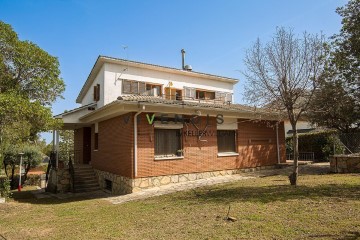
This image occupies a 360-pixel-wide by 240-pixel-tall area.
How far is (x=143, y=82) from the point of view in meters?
19.7

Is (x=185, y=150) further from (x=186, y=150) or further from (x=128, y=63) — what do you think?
(x=128, y=63)

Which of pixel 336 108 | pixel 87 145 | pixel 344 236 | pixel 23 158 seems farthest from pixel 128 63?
pixel 344 236

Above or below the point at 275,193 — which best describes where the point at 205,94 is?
above

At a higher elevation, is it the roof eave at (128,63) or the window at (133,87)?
the roof eave at (128,63)

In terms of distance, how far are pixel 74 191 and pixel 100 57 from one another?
8.76 m

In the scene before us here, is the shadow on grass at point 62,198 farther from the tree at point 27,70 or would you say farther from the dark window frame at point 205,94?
the dark window frame at point 205,94

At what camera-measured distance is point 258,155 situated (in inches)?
668

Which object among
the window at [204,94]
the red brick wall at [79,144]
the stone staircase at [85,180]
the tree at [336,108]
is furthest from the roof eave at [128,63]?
the tree at [336,108]

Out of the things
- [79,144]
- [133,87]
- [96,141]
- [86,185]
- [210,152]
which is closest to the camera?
[210,152]

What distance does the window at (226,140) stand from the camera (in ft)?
50.8

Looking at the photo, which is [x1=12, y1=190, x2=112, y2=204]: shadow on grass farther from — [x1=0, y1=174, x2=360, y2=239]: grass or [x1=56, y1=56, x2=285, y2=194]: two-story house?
[x1=0, y1=174, x2=360, y2=239]: grass

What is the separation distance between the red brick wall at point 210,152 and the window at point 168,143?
0.34 meters

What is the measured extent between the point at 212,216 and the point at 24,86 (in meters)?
10.5

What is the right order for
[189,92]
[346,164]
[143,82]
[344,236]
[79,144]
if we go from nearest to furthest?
1. [344,236]
2. [346,164]
3. [143,82]
4. [79,144]
5. [189,92]
